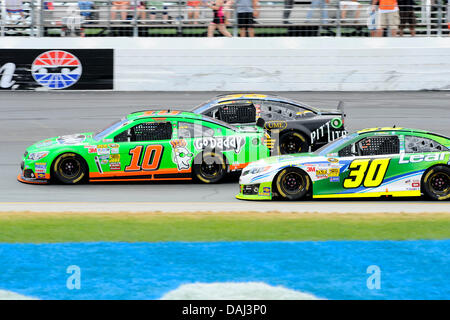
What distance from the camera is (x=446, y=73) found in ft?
76.4

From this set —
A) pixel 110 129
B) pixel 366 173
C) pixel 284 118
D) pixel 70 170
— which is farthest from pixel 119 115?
pixel 366 173

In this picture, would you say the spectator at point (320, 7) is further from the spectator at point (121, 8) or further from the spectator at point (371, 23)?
the spectator at point (121, 8)

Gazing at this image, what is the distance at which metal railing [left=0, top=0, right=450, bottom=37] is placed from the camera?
923 inches

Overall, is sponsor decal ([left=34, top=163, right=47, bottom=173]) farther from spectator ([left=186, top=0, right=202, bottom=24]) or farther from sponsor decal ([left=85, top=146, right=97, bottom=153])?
spectator ([left=186, top=0, right=202, bottom=24])

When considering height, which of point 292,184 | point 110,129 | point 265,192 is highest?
point 110,129

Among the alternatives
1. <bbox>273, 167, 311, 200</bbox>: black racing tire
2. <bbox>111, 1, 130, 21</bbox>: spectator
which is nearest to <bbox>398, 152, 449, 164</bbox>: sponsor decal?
<bbox>273, 167, 311, 200</bbox>: black racing tire

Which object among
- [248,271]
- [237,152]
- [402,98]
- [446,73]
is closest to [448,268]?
[248,271]

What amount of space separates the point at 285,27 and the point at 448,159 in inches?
499

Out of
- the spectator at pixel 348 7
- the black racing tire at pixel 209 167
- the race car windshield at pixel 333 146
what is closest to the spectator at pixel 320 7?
the spectator at pixel 348 7

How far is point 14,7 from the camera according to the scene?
23.7 m

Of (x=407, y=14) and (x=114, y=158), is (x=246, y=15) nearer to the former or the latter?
(x=407, y=14)

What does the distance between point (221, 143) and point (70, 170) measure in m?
2.56

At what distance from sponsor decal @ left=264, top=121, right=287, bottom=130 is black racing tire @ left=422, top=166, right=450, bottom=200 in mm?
3666
